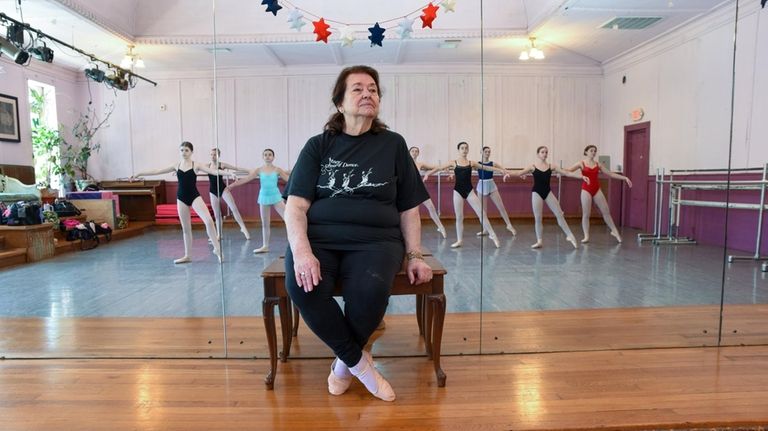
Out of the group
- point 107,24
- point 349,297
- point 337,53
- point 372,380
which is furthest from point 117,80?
point 372,380

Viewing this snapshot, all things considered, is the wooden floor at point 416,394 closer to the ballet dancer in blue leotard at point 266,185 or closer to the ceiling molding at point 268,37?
the ballet dancer in blue leotard at point 266,185

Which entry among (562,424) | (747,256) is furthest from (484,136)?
(747,256)

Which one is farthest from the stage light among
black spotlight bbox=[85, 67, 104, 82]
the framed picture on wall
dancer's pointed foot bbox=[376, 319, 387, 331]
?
dancer's pointed foot bbox=[376, 319, 387, 331]

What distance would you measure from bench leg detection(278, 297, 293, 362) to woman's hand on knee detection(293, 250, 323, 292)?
13.5 inches

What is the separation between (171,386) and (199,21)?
83.8 inches

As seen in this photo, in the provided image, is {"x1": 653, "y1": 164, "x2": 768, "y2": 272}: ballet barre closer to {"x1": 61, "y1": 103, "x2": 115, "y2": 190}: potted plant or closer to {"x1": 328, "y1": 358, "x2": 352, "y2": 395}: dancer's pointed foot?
{"x1": 328, "y1": 358, "x2": 352, "y2": 395}: dancer's pointed foot

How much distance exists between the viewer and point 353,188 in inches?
75.7

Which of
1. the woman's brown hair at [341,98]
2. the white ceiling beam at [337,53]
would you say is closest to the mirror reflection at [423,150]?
the white ceiling beam at [337,53]

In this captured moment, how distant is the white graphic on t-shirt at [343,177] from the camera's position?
1.92 meters

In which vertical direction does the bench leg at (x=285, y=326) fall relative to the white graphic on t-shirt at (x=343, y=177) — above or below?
below

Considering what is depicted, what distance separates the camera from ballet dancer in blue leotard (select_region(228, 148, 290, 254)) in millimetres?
2678

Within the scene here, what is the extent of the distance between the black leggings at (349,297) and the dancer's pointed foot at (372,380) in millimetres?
34

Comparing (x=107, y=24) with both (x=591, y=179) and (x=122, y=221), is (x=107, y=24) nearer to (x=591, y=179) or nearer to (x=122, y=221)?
(x=122, y=221)

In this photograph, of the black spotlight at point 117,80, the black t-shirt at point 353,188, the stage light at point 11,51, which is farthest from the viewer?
the stage light at point 11,51
